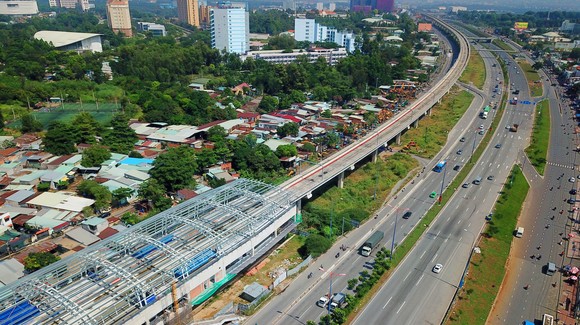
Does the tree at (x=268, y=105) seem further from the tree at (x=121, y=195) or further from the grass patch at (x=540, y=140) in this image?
the grass patch at (x=540, y=140)

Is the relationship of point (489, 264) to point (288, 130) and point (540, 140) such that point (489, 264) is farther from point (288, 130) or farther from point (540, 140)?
point (540, 140)

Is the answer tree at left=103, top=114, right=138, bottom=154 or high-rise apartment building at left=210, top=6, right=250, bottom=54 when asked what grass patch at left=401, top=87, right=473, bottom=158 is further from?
high-rise apartment building at left=210, top=6, right=250, bottom=54

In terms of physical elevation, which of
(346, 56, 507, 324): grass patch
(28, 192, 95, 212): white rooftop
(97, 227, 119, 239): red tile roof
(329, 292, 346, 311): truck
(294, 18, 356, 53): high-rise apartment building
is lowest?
(346, 56, 507, 324): grass patch

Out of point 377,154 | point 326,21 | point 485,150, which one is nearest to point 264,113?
point 377,154

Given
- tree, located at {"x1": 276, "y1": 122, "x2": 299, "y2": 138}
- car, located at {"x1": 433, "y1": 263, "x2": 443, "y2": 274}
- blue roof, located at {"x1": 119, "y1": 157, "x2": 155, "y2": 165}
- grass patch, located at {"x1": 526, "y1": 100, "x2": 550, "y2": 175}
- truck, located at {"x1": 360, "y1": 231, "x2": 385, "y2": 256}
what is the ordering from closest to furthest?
car, located at {"x1": 433, "y1": 263, "x2": 443, "y2": 274} → truck, located at {"x1": 360, "y1": 231, "x2": 385, "y2": 256} → blue roof, located at {"x1": 119, "y1": 157, "x2": 155, "y2": 165} → grass patch, located at {"x1": 526, "y1": 100, "x2": 550, "y2": 175} → tree, located at {"x1": 276, "y1": 122, "x2": 299, "y2": 138}

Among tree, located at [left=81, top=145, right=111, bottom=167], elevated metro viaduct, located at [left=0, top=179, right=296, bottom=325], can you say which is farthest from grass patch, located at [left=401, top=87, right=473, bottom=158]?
tree, located at [left=81, top=145, right=111, bottom=167]

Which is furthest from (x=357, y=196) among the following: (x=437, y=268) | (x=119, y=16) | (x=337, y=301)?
(x=119, y=16)

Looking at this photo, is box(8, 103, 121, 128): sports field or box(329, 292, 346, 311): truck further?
box(8, 103, 121, 128): sports field

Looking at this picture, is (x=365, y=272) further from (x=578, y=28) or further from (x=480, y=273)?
(x=578, y=28)
